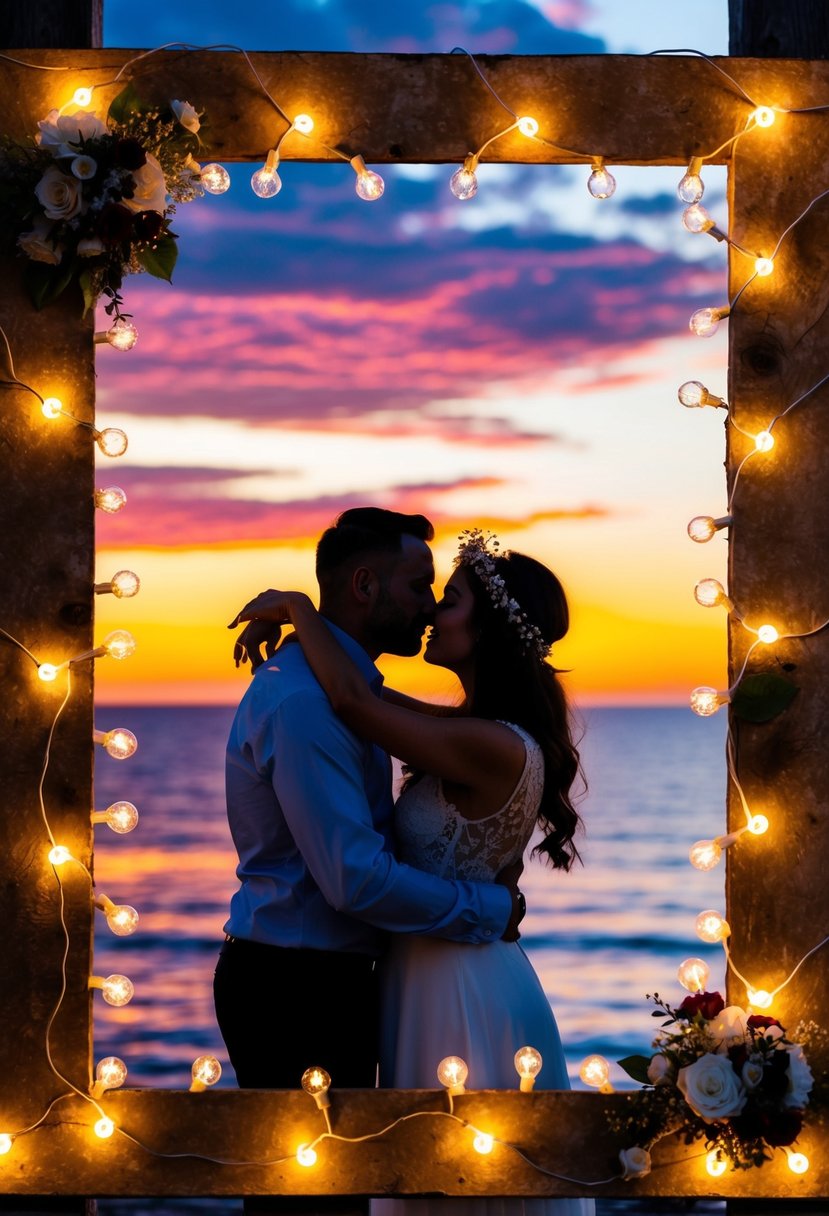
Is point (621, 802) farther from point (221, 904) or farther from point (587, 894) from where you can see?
point (221, 904)

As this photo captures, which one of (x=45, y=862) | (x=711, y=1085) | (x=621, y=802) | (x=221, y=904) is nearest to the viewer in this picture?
(x=711, y=1085)

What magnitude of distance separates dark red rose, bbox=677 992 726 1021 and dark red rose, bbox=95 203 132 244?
6.29ft

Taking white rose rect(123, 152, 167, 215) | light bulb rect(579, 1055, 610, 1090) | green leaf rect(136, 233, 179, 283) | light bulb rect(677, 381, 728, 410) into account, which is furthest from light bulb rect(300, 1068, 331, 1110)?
white rose rect(123, 152, 167, 215)

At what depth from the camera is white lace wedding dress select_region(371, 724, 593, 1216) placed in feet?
9.83

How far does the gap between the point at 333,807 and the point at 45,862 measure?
604mm

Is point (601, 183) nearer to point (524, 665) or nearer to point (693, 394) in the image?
point (693, 394)

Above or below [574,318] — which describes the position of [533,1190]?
below

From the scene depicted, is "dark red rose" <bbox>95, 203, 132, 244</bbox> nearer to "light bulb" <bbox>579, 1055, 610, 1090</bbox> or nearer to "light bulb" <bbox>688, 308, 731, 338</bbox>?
"light bulb" <bbox>688, 308, 731, 338</bbox>

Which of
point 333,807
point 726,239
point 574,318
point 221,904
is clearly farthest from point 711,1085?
point 221,904

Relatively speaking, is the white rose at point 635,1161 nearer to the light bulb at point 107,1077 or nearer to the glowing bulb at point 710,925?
the glowing bulb at point 710,925

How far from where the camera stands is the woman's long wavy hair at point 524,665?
3221 mm

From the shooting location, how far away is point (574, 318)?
1018cm

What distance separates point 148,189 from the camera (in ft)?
9.18

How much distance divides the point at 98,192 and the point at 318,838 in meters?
1.39
